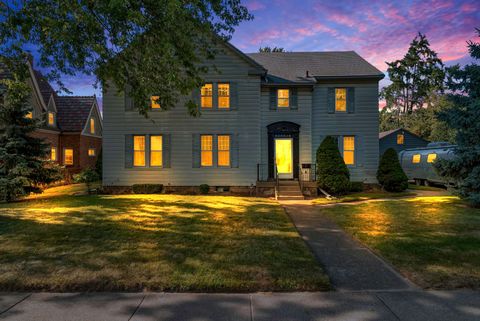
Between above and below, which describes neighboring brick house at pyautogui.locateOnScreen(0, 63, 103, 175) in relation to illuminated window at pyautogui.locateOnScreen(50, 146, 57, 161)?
above

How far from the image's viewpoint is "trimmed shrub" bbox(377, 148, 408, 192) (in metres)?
16.1

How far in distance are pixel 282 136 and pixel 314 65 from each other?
5.44 metres

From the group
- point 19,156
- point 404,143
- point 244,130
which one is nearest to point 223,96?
point 244,130

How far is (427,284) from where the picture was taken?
4227mm

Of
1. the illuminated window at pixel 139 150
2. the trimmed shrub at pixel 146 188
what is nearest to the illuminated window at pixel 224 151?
the trimmed shrub at pixel 146 188

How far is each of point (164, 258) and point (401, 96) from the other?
175 ft

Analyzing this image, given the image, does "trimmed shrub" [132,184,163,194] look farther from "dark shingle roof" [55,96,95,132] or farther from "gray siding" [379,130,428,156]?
"gray siding" [379,130,428,156]

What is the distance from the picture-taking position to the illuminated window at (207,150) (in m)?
16.3

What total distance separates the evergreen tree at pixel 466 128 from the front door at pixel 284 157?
7.51 metres

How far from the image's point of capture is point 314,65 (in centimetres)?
1866

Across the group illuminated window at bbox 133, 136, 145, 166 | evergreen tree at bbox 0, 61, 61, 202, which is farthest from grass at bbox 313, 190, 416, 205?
evergreen tree at bbox 0, 61, 61, 202

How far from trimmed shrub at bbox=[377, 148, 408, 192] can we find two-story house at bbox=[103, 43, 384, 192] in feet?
2.66

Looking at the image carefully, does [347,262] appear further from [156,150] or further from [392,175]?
[156,150]

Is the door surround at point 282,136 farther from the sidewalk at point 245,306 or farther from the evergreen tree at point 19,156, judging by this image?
the sidewalk at point 245,306
